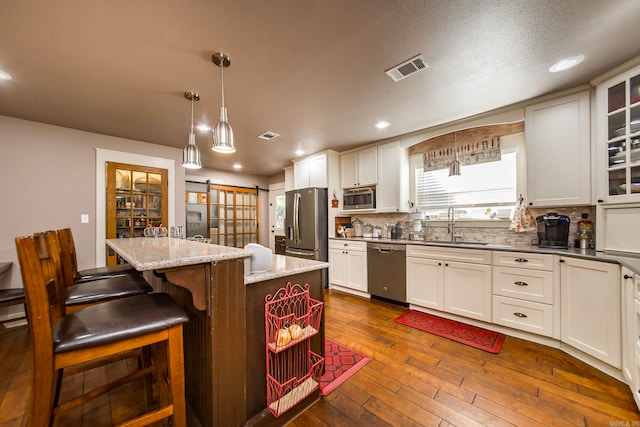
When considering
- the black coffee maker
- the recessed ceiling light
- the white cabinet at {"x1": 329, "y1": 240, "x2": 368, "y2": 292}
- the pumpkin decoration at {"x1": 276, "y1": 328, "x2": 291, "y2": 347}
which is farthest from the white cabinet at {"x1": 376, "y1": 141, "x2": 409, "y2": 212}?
the pumpkin decoration at {"x1": 276, "y1": 328, "x2": 291, "y2": 347}

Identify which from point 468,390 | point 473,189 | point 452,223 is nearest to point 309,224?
point 452,223

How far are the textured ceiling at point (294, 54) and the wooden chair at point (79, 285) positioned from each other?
1.30 metres

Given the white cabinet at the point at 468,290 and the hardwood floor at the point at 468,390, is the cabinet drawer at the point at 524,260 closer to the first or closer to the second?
the white cabinet at the point at 468,290

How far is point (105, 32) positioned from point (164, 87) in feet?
2.12

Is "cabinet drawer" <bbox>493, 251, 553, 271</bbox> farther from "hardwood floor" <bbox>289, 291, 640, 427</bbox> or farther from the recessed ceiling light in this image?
the recessed ceiling light

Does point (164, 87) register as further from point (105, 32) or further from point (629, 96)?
point (629, 96)

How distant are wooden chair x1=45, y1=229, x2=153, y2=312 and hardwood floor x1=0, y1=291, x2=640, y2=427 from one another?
0.72m

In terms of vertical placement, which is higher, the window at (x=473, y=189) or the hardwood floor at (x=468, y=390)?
the window at (x=473, y=189)

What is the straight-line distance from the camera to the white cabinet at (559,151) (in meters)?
2.30

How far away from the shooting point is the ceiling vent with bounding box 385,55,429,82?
191 centimetres

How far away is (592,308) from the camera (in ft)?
6.40

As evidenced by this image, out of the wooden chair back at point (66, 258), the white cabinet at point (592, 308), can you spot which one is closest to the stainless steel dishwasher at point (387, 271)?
the white cabinet at point (592, 308)

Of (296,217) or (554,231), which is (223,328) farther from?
(296,217)

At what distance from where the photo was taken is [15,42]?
65.0 inches
